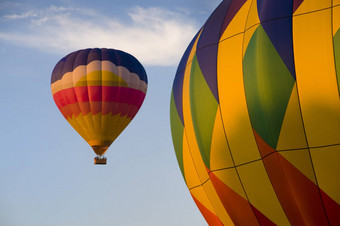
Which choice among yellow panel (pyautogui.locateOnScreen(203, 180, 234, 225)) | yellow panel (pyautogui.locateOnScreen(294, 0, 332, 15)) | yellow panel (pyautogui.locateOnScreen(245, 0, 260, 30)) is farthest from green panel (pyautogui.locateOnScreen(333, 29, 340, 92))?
yellow panel (pyautogui.locateOnScreen(203, 180, 234, 225))

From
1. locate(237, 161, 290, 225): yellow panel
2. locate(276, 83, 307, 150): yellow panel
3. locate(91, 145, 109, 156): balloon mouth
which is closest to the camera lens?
locate(276, 83, 307, 150): yellow panel

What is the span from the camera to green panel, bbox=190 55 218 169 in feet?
41.7

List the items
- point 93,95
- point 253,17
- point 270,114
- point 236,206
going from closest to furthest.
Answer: point 270,114
point 253,17
point 236,206
point 93,95

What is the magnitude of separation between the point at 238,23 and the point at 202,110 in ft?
5.70

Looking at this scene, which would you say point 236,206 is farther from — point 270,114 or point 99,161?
point 99,161

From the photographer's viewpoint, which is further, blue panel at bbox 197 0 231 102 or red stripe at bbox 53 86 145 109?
red stripe at bbox 53 86 145 109

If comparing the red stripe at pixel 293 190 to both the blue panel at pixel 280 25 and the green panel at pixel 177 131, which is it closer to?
the blue panel at pixel 280 25

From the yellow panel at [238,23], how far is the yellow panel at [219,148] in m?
1.47

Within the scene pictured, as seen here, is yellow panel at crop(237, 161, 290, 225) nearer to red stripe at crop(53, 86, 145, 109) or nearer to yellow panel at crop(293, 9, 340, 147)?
yellow panel at crop(293, 9, 340, 147)

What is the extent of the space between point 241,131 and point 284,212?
5.12 ft

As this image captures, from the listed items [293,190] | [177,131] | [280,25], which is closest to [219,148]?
[293,190]

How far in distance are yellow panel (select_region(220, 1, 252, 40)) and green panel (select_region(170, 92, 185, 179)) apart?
2025 millimetres

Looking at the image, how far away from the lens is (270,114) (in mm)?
11539

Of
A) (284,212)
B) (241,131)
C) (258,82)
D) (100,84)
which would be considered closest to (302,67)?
(258,82)
